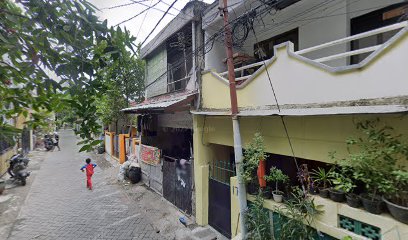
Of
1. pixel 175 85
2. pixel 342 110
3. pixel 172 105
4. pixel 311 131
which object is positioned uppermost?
pixel 175 85

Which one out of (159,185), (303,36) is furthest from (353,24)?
(159,185)

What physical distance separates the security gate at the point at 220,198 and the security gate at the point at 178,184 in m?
0.89

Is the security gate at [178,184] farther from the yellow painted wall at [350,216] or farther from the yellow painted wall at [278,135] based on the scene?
the yellow painted wall at [350,216]

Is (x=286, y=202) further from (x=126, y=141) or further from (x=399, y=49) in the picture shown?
(x=126, y=141)

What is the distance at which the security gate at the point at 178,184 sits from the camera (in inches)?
291

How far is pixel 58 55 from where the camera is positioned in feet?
7.04

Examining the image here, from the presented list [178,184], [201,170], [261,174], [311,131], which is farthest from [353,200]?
[178,184]

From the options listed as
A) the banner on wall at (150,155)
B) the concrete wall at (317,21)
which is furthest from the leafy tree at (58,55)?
the banner on wall at (150,155)

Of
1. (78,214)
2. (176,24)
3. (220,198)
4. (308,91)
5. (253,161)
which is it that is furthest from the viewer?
(176,24)

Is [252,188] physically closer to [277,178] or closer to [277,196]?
[277,196]

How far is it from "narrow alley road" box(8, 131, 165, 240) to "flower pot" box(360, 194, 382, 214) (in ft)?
16.2

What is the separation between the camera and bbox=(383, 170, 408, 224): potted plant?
9.73 ft

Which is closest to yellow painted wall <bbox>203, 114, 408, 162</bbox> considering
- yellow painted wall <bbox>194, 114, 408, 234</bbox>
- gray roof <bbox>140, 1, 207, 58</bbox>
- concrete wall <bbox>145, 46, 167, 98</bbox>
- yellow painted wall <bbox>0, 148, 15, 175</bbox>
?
yellow painted wall <bbox>194, 114, 408, 234</bbox>

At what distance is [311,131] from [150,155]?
694 cm
